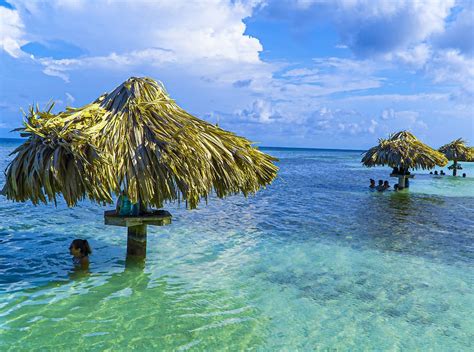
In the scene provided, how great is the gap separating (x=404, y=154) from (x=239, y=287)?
52.8 ft

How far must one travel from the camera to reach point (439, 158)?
20.4 metres

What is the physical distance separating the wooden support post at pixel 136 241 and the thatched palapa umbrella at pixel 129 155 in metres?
0.65

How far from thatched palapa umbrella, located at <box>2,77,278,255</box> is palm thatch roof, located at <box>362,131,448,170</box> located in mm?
15544

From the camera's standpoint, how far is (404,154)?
19953 mm

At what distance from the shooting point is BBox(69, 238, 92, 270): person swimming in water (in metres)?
7.14

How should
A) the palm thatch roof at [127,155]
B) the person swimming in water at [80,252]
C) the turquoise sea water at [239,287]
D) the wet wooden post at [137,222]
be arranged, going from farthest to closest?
1. the person swimming in water at [80,252]
2. the wet wooden post at [137,222]
3. the palm thatch roof at [127,155]
4. the turquoise sea water at [239,287]

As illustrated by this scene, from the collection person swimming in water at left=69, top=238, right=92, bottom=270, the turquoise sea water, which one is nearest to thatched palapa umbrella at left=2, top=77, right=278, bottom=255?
person swimming in water at left=69, top=238, right=92, bottom=270

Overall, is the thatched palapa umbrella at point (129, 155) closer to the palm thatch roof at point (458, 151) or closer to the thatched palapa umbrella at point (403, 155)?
the thatched palapa umbrella at point (403, 155)

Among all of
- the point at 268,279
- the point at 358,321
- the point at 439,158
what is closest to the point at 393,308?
the point at 358,321

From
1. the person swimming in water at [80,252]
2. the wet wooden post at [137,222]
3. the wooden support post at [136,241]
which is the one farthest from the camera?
the wooden support post at [136,241]

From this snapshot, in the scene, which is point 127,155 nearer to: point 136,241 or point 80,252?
point 136,241

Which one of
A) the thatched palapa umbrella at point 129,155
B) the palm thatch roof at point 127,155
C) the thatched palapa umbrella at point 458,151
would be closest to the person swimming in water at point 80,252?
the thatched palapa umbrella at point 129,155

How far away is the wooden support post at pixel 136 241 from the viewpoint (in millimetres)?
7266

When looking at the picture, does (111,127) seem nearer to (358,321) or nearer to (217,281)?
(217,281)
